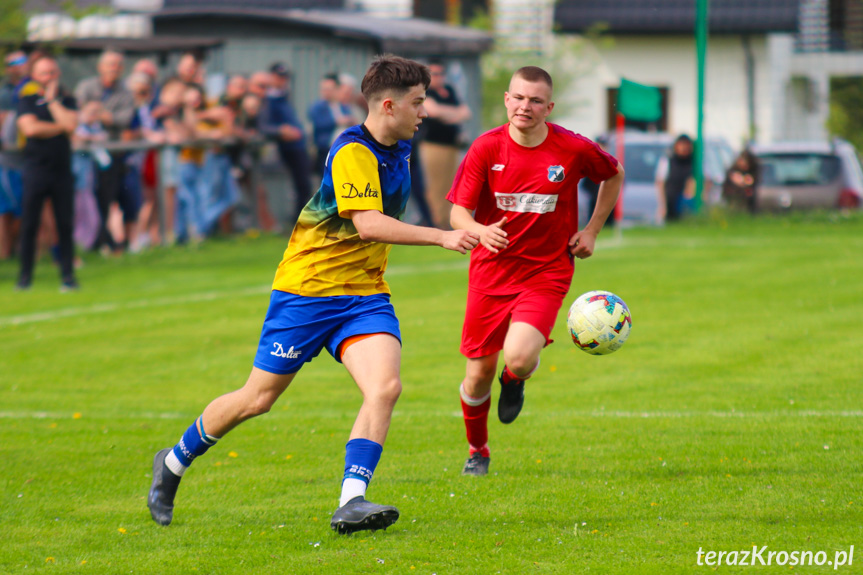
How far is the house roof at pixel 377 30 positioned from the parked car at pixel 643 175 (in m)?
3.43

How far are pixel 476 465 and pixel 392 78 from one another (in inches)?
86.9

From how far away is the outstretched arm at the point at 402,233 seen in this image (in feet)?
16.5

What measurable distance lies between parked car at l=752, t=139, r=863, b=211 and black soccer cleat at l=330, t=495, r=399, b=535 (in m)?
18.6

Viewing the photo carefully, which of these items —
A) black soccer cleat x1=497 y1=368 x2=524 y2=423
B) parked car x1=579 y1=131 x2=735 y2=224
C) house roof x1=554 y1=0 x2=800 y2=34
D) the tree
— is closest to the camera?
black soccer cleat x1=497 y1=368 x2=524 y2=423

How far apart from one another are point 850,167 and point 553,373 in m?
15.1

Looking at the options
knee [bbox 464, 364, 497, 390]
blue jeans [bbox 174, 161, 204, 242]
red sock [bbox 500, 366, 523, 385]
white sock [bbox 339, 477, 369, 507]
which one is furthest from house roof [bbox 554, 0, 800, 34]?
white sock [bbox 339, 477, 369, 507]

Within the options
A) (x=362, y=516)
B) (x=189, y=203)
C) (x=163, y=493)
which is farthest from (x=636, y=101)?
(x=362, y=516)

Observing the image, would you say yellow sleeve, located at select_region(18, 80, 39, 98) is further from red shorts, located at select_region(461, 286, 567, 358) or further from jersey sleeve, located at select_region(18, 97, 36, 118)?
red shorts, located at select_region(461, 286, 567, 358)

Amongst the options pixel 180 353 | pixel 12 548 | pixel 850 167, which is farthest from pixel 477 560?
pixel 850 167

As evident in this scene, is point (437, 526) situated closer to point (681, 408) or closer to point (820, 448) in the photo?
point (820, 448)

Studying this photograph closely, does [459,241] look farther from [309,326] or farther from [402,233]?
[309,326]

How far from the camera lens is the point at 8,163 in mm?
15180

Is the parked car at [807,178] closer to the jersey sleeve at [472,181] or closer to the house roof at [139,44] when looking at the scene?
the house roof at [139,44]

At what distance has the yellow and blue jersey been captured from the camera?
17.3 feet
